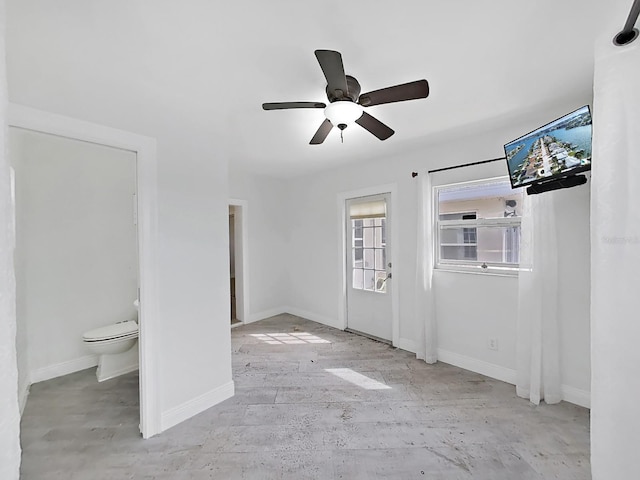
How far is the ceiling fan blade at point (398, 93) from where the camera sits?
4.69ft

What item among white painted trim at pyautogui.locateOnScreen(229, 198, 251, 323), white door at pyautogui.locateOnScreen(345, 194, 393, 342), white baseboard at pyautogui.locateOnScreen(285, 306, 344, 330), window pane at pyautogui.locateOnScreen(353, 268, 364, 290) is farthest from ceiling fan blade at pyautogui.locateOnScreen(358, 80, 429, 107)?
white baseboard at pyautogui.locateOnScreen(285, 306, 344, 330)

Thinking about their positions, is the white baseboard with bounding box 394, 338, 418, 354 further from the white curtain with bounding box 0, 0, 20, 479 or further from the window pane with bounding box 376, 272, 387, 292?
the white curtain with bounding box 0, 0, 20, 479

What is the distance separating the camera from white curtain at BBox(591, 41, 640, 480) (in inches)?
32.2

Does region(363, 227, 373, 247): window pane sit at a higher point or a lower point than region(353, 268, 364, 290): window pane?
higher

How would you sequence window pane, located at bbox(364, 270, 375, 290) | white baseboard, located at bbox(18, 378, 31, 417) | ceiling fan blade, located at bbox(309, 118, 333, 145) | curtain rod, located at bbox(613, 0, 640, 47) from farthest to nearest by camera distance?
1. window pane, located at bbox(364, 270, 375, 290)
2. white baseboard, located at bbox(18, 378, 31, 417)
3. ceiling fan blade, located at bbox(309, 118, 333, 145)
4. curtain rod, located at bbox(613, 0, 640, 47)

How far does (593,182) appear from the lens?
91cm

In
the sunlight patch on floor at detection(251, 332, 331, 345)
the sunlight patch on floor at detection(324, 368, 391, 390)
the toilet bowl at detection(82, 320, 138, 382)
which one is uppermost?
the toilet bowl at detection(82, 320, 138, 382)

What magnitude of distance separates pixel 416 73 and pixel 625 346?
1.64 m

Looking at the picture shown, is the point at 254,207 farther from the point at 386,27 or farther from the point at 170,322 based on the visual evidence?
the point at 386,27

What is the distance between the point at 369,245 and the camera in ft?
12.4

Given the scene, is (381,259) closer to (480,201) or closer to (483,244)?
(483,244)

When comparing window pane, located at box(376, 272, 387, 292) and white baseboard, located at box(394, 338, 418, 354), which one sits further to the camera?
window pane, located at box(376, 272, 387, 292)

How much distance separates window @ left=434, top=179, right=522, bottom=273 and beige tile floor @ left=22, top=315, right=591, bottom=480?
1.14 metres

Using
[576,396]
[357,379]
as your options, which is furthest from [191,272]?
[576,396]
